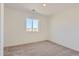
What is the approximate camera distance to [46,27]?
5.67ft

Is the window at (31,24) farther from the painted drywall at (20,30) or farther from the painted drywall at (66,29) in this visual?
the painted drywall at (66,29)

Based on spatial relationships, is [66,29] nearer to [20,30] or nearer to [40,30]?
[40,30]

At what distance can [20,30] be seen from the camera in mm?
1869

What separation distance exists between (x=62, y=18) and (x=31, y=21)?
64cm

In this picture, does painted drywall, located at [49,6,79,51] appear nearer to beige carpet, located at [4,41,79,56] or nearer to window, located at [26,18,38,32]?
beige carpet, located at [4,41,79,56]

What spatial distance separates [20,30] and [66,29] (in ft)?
2.99

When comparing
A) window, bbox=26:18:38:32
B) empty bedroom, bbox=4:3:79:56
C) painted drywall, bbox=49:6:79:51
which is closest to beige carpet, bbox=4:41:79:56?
empty bedroom, bbox=4:3:79:56

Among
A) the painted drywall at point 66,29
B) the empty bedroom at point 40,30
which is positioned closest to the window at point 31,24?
the empty bedroom at point 40,30

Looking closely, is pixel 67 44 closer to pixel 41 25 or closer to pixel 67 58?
pixel 41 25

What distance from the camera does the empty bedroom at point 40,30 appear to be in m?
1.66

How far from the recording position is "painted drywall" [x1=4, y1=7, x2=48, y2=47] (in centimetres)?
172

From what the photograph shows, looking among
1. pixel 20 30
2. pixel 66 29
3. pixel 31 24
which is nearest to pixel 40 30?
pixel 31 24

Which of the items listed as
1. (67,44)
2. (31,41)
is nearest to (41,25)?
(31,41)

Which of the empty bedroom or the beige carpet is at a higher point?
the empty bedroom
